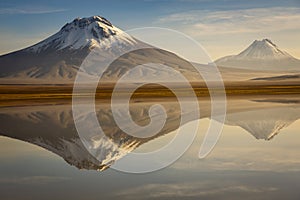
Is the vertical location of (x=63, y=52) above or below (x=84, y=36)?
below

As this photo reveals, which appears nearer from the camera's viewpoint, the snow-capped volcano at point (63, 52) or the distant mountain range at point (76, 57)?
the snow-capped volcano at point (63, 52)

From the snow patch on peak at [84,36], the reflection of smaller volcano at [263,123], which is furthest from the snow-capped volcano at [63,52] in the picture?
the reflection of smaller volcano at [263,123]

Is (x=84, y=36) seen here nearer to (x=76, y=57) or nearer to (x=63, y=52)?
(x=63, y=52)

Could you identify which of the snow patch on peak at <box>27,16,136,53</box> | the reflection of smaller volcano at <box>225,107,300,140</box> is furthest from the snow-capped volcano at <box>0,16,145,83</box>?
the reflection of smaller volcano at <box>225,107,300,140</box>

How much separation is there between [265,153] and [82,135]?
523 cm

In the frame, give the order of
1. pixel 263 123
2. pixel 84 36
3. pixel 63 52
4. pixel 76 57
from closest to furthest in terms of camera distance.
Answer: pixel 263 123
pixel 76 57
pixel 63 52
pixel 84 36

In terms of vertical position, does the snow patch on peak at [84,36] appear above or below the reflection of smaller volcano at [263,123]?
above

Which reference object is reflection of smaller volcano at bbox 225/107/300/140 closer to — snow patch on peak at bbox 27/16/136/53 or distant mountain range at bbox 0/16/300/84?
distant mountain range at bbox 0/16/300/84

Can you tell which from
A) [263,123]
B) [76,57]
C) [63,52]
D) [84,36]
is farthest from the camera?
[84,36]

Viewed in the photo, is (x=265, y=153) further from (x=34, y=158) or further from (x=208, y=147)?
(x=34, y=158)

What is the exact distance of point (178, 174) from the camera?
7254mm

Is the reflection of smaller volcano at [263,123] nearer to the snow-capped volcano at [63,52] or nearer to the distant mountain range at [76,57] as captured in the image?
the distant mountain range at [76,57]

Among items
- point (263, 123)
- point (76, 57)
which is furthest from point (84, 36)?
point (263, 123)

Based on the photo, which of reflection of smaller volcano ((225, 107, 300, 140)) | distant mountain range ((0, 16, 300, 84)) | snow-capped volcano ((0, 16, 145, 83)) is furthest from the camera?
distant mountain range ((0, 16, 300, 84))
